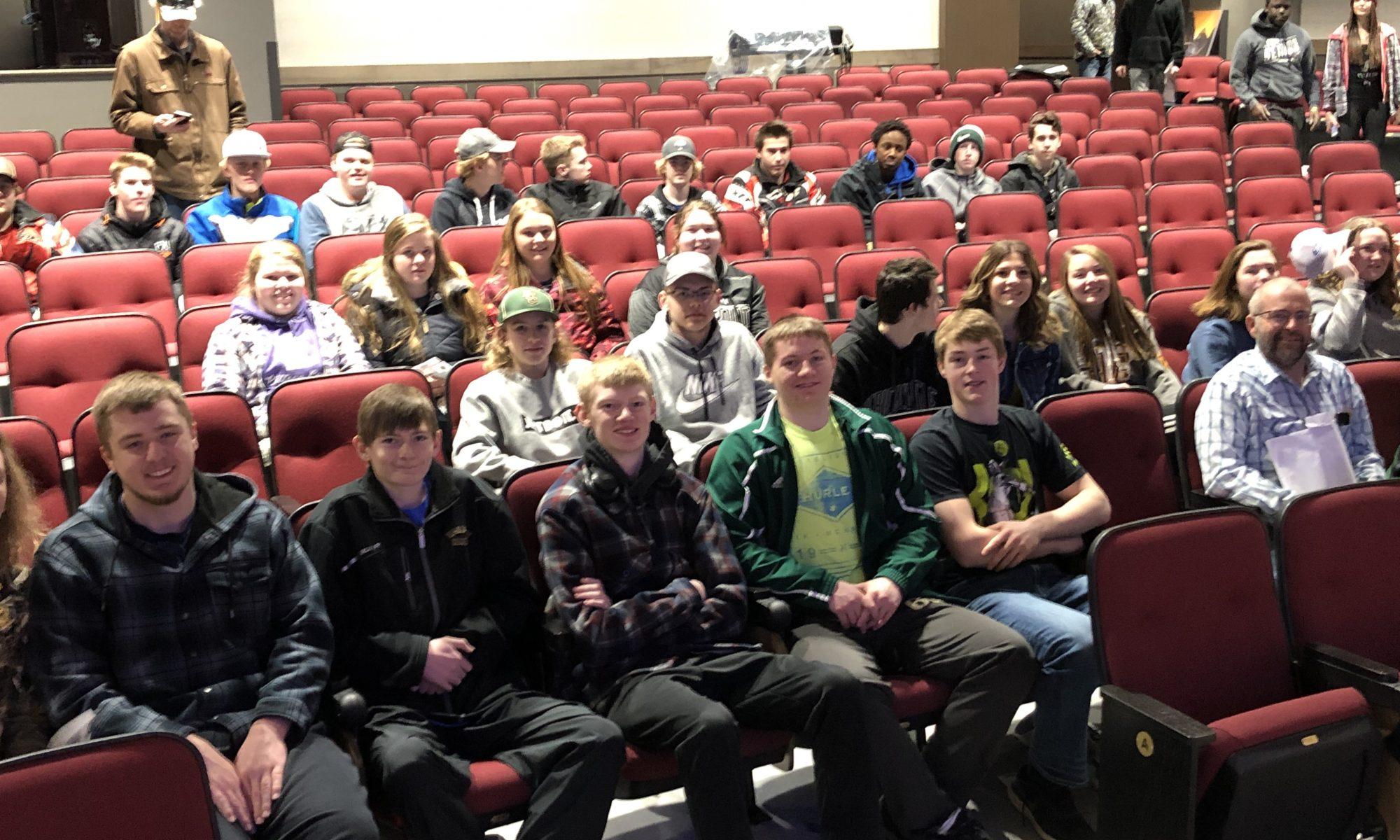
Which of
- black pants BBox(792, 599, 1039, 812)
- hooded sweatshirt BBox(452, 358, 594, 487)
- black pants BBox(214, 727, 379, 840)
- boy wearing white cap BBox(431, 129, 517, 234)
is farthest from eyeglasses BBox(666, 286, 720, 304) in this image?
boy wearing white cap BBox(431, 129, 517, 234)

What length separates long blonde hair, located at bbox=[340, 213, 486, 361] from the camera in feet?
11.8

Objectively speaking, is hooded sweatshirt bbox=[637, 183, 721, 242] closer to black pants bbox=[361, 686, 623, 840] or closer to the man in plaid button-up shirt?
the man in plaid button-up shirt

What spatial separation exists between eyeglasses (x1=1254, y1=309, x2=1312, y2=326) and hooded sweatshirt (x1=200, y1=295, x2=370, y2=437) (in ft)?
7.69

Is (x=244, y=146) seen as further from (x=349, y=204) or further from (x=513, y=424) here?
(x=513, y=424)

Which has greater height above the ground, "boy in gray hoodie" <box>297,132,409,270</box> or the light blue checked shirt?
"boy in gray hoodie" <box>297,132,409,270</box>

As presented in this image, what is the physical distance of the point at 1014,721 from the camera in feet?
9.15

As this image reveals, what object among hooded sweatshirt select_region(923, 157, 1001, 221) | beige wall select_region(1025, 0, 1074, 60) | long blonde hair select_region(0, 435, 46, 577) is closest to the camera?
long blonde hair select_region(0, 435, 46, 577)

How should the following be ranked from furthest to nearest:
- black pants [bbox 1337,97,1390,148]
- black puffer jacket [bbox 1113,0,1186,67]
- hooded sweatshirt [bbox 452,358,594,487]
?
black puffer jacket [bbox 1113,0,1186,67] → black pants [bbox 1337,97,1390,148] → hooded sweatshirt [bbox 452,358,594,487]

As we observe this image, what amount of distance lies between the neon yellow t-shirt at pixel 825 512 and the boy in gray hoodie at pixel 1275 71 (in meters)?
6.42

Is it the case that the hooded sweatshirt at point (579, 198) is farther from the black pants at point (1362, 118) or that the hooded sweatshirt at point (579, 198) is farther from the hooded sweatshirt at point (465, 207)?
the black pants at point (1362, 118)

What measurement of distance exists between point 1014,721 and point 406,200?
159 inches

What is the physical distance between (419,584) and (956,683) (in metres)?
1.03

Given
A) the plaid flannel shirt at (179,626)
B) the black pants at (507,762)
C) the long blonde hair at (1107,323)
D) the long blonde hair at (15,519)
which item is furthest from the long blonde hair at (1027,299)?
the long blonde hair at (15,519)

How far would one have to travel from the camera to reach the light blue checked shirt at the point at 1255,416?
2.88 metres
